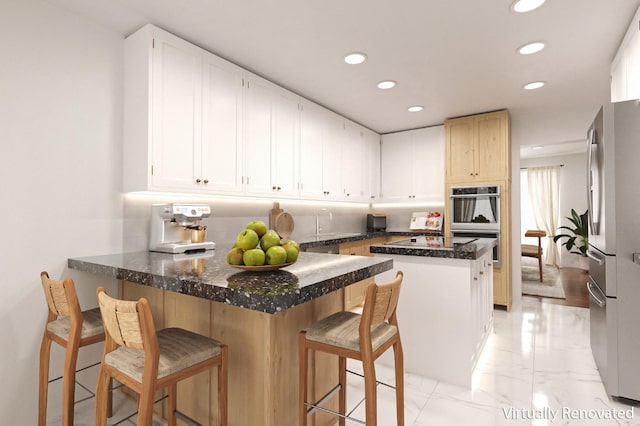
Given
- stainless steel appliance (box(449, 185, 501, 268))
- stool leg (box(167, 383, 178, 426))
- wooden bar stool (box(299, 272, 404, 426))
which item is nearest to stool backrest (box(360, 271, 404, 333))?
wooden bar stool (box(299, 272, 404, 426))

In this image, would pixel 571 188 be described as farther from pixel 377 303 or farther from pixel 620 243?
pixel 377 303

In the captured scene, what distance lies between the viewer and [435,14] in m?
2.11

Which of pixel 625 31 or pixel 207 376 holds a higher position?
pixel 625 31

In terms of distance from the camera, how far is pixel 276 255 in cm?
142

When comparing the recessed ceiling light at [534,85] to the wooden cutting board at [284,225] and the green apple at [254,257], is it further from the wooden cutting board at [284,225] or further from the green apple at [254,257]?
the green apple at [254,257]

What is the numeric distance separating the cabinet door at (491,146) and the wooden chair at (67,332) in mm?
4149

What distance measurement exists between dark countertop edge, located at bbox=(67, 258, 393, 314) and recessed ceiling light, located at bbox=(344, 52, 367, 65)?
176 cm

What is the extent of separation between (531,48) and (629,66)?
1.98ft

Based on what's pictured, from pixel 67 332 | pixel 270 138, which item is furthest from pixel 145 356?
pixel 270 138

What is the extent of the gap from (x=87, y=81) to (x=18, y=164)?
2.20ft

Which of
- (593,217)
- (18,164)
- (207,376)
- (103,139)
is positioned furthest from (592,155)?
(18,164)

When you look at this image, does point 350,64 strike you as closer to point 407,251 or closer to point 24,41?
point 407,251

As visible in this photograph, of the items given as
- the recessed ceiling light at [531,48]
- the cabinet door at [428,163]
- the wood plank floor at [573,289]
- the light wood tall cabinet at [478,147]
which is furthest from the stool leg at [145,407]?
the wood plank floor at [573,289]

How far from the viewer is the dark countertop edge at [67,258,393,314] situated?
107 centimetres
